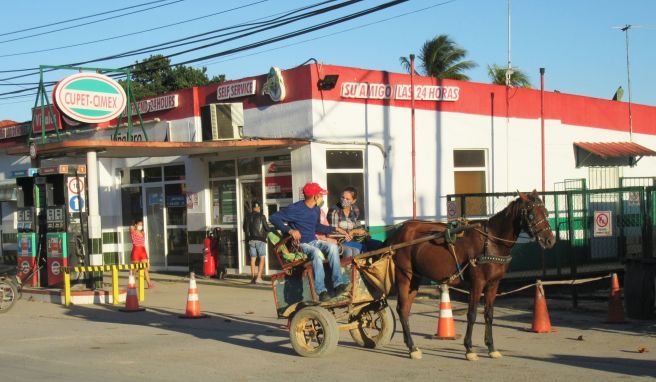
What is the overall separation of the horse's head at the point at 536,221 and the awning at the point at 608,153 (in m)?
14.6

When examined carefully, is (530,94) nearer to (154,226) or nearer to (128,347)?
(154,226)

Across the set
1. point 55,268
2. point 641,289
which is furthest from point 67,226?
point 641,289

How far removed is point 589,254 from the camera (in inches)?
637

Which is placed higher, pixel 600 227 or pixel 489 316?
pixel 600 227

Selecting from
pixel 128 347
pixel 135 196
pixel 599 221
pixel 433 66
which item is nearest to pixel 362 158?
pixel 599 221

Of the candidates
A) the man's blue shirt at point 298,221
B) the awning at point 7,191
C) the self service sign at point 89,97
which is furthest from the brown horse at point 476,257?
the awning at point 7,191

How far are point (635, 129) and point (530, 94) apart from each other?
17.5 feet

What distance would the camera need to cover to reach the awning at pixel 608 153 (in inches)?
959

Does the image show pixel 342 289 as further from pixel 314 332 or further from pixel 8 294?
pixel 8 294

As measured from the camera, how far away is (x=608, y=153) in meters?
24.3

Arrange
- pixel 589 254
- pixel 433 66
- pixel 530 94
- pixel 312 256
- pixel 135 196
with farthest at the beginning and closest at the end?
pixel 433 66
pixel 135 196
pixel 530 94
pixel 589 254
pixel 312 256

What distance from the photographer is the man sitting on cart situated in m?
10.5

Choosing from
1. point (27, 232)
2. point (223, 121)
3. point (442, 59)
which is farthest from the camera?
point (442, 59)

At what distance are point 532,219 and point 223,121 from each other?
479 inches
